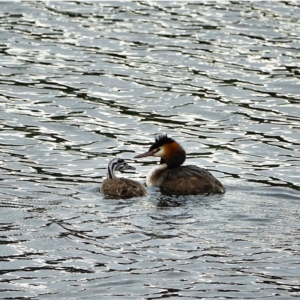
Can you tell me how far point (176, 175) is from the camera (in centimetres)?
1416

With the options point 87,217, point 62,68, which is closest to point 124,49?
point 62,68

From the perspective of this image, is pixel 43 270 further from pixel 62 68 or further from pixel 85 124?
pixel 62 68

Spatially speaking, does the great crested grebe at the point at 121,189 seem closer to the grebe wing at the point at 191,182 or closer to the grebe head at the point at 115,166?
the grebe head at the point at 115,166

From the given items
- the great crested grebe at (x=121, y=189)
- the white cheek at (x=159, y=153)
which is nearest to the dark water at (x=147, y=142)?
the great crested grebe at (x=121, y=189)

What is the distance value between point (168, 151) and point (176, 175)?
2.01 feet

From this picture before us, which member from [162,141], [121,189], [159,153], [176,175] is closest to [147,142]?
[159,153]

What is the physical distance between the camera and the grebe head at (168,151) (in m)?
14.7

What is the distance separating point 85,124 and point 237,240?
21.7 ft

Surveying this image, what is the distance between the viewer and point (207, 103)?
727 inches

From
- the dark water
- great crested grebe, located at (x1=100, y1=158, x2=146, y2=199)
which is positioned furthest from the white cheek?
great crested grebe, located at (x1=100, y1=158, x2=146, y2=199)

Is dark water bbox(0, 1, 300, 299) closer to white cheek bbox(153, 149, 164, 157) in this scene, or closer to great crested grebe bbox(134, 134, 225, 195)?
great crested grebe bbox(134, 134, 225, 195)

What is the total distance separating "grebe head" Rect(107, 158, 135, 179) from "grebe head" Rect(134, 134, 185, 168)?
54 cm

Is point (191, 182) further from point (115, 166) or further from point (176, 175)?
point (115, 166)

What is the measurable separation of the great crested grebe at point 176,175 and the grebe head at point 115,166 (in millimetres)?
413
